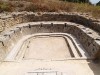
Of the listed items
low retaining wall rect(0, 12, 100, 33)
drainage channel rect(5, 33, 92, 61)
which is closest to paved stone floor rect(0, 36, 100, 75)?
drainage channel rect(5, 33, 92, 61)

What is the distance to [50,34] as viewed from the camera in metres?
12.3

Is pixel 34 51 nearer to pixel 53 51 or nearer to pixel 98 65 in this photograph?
pixel 53 51

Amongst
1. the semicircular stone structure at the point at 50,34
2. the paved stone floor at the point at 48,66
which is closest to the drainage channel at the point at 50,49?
the semicircular stone structure at the point at 50,34

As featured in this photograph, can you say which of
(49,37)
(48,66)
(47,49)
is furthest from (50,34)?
(48,66)

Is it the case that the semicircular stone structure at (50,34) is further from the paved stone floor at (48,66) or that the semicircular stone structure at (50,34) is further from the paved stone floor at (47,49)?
the paved stone floor at (48,66)

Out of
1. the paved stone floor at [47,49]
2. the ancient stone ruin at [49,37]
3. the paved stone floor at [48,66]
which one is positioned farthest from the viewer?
the paved stone floor at [47,49]

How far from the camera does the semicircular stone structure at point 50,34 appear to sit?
861 cm

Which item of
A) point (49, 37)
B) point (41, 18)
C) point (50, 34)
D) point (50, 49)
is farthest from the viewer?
point (41, 18)

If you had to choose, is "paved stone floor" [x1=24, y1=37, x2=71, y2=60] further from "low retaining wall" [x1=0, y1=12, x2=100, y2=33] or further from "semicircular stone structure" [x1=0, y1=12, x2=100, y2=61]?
"low retaining wall" [x1=0, y1=12, x2=100, y2=33]

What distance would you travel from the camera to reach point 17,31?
36.9 ft

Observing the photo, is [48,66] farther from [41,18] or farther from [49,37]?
[41,18]

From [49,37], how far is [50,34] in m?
0.37

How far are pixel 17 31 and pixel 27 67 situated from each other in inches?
167

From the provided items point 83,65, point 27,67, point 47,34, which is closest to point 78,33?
point 47,34
